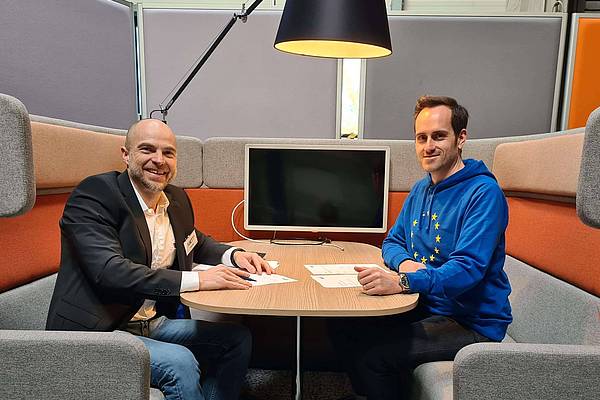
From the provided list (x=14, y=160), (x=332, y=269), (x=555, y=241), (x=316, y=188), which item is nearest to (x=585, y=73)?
(x=555, y=241)

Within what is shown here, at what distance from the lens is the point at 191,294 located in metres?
1.31

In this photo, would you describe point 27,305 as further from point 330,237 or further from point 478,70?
point 478,70

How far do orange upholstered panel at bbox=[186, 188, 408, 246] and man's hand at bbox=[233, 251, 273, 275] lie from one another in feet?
1.76

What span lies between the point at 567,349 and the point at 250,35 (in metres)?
1.99

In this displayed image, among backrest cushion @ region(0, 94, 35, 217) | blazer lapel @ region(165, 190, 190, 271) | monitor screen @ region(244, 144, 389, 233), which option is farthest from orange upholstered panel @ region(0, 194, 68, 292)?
monitor screen @ region(244, 144, 389, 233)

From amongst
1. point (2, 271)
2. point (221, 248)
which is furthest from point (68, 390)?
point (221, 248)

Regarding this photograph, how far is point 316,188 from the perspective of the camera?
2029mm

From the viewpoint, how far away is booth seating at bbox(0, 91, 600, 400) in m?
0.96

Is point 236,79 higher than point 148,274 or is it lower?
higher

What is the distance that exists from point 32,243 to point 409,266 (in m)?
1.23

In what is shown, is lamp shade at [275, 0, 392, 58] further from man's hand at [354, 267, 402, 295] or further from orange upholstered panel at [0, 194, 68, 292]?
orange upholstered panel at [0, 194, 68, 292]

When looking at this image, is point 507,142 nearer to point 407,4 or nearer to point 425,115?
point 425,115

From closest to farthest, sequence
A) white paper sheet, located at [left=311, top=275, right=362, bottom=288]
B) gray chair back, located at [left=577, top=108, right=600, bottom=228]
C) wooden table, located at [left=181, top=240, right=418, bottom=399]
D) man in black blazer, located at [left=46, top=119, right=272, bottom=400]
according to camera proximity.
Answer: gray chair back, located at [left=577, top=108, right=600, bottom=228], wooden table, located at [left=181, top=240, right=418, bottom=399], man in black blazer, located at [left=46, top=119, right=272, bottom=400], white paper sheet, located at [left=311, top=275, right=362, bottom=288]

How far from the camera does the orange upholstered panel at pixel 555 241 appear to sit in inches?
53.4
